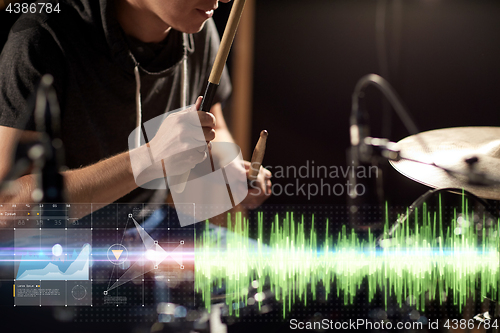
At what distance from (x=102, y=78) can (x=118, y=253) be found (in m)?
0.42

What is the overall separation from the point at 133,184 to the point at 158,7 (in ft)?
1.33

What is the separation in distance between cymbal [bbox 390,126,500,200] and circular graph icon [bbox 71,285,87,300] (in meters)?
0.78

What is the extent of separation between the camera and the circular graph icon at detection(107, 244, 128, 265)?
771 millimetres

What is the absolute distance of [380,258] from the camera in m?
0.82

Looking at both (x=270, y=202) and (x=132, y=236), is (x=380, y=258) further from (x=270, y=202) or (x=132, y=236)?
(x=132, y=236)

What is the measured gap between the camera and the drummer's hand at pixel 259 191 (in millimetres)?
822

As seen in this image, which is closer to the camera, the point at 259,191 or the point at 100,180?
the point at 100,180

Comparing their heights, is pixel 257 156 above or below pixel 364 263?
above

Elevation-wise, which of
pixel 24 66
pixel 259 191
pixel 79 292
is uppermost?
pixel 24 66

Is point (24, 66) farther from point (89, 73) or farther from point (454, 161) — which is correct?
point (454, 161)
